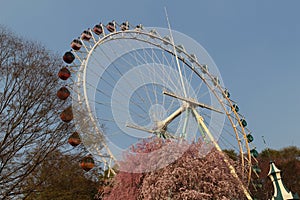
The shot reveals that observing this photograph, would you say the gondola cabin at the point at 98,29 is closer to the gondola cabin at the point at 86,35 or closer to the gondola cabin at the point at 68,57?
the gondola cabin at the point at 86,35

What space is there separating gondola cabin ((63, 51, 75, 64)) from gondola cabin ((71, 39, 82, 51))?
0.41 m

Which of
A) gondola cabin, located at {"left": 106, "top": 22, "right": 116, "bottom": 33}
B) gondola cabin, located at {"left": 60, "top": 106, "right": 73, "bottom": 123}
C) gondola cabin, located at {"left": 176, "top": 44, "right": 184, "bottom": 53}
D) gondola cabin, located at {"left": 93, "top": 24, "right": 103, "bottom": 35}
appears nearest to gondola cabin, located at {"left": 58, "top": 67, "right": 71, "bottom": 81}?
gondola cabin, located at {"left": 60, "top": 106, "right": 73, "bottom": 123}

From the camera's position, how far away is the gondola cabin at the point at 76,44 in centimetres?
1219

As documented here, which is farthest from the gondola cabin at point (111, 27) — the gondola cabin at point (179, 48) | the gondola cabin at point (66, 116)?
the gondola cabin at point (66, 116)

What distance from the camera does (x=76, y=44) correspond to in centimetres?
1219

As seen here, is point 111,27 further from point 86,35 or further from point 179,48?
point 179,48

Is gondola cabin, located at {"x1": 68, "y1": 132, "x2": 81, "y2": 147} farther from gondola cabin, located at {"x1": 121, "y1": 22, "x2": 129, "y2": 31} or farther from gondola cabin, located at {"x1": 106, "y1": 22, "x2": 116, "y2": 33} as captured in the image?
gondola cabin, located at {"x1": 121, "y1": 22, "x2": 129, "y2": 31}

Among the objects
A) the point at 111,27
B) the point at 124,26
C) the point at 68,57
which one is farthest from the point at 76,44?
the point at 124,26

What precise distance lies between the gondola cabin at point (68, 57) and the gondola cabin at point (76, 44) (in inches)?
16.2

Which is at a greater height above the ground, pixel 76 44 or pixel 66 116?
pixel 76 44

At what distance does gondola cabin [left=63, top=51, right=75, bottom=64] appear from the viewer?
11.8 metres

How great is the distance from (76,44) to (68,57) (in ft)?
2.11

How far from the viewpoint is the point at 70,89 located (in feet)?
37.2

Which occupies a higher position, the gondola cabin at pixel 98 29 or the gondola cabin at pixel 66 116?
the gondola cabin at pixel 98 29
